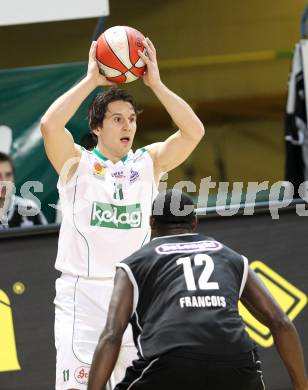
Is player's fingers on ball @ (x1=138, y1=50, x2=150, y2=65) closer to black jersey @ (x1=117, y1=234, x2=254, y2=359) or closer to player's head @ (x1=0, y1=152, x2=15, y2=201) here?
black jersey @ (x1=117, y1=234, x2=254, y2=359)

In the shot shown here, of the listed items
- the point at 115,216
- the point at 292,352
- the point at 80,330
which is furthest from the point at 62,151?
the point at 292,352

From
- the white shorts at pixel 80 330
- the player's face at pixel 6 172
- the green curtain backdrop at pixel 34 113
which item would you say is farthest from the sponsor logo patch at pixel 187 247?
the green curtain backdrop at pixel 34 113

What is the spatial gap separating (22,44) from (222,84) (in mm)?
3332

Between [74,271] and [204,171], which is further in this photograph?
[204,171]

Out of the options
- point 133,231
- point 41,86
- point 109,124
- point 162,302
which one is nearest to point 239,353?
point 162,302

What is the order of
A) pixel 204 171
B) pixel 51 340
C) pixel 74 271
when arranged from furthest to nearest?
pixel 204 171, pixel 51 340, pixel 74 271

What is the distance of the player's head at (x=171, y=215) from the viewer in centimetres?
498

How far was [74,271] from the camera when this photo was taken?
6.19 meters

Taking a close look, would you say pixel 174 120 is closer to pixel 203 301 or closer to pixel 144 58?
pixel 144 58


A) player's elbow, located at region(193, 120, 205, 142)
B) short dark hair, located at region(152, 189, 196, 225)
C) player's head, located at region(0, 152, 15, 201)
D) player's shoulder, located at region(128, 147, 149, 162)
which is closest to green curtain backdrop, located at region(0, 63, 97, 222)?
player's head, located at region(0, 152, 15, 201)

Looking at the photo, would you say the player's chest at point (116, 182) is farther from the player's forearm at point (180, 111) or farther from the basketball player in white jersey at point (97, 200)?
the player's forearm at point (180, 111)

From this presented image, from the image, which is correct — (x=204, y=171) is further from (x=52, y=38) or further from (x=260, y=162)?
(x=52, y=38)

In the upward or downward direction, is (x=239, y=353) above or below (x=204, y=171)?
above

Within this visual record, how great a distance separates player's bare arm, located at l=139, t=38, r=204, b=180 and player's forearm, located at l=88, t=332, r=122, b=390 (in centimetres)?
209
